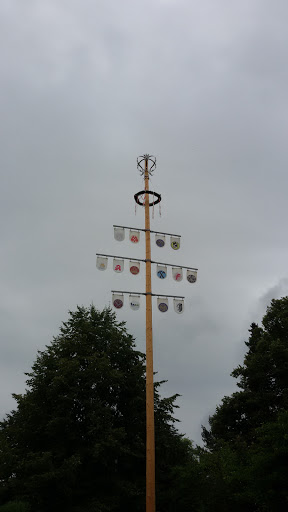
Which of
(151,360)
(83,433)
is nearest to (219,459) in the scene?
(83,433)

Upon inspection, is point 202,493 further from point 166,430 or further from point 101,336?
point 101,336

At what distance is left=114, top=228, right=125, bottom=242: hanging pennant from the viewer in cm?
1830

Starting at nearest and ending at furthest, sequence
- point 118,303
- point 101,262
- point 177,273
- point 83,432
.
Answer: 1. point 118,303
2. point 101,262
3. point 177,273
4. point 83,432

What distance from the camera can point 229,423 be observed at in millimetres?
36375

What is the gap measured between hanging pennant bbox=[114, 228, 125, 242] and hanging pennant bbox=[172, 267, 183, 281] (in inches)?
98.5

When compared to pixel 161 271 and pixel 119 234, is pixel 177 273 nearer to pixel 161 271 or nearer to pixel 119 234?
pixel 161 271

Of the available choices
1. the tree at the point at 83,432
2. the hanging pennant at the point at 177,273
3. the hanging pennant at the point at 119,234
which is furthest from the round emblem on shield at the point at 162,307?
the tree at the point at 83,432

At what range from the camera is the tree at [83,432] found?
23375 millimetres

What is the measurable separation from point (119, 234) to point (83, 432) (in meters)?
13.6

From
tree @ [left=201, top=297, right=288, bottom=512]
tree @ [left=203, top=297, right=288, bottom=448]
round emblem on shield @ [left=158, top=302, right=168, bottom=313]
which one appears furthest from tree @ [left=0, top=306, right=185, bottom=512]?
round emblem on shield @ [left=158, top=302, right=168, bottom=313]

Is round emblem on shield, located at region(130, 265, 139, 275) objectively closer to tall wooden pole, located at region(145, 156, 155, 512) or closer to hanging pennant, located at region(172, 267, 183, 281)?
tall wooden pole, located at region(145, 156, 155, 512)

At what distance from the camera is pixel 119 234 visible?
1838 centimetres

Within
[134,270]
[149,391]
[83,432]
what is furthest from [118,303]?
[83,432]

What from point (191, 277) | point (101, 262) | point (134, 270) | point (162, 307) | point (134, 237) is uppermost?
point (134, 237)
